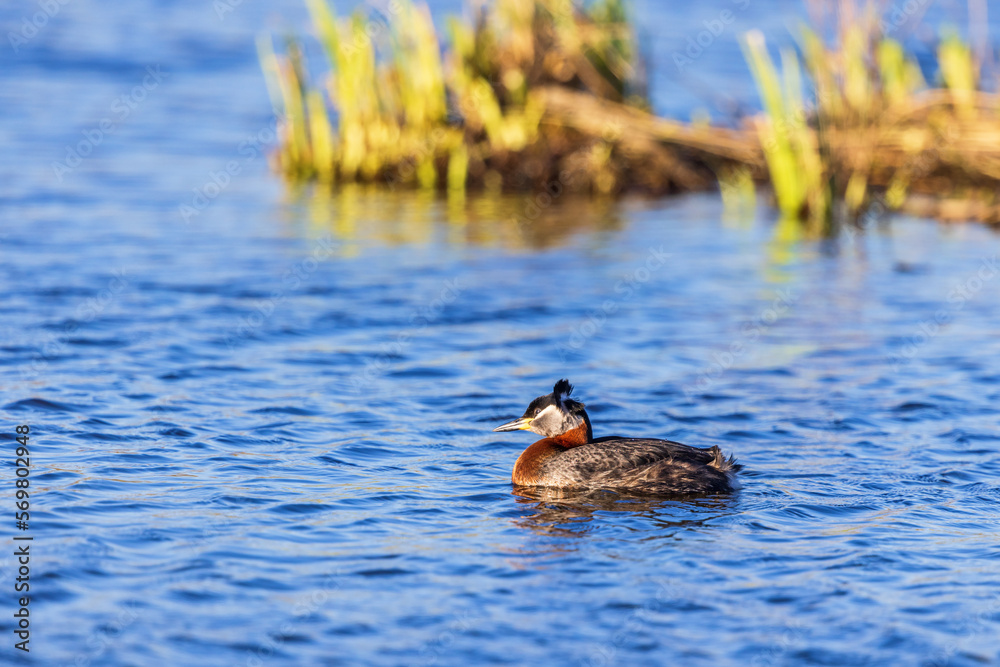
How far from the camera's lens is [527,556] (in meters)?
6.96

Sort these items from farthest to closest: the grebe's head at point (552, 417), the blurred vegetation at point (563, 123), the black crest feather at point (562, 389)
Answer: the blurred vegetation at point (563, 123) → the grebe's head at point (552, 417) → the black crest feather at point (562, 389)

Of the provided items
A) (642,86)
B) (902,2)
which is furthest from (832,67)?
(902,2)

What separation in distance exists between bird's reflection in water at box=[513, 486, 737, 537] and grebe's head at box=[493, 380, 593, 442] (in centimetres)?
54

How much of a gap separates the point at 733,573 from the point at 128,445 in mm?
4309

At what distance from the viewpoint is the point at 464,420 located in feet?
31.9

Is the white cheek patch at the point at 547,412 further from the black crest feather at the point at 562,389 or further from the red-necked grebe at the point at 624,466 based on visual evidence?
the black crest feather at the point at 562,389

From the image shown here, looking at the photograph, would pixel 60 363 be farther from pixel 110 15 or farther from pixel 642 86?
pixel 110 15

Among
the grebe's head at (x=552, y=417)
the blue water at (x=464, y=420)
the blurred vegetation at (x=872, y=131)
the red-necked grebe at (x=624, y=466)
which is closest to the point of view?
the blue water at (x=464, y=420)

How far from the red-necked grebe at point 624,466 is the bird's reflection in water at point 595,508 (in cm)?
7

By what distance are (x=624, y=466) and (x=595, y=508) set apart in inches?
15.2

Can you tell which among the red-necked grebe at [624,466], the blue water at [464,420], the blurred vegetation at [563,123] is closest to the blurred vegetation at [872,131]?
the blurred vegetation at [563,123]

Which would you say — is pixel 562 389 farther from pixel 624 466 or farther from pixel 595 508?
pixel 595 508

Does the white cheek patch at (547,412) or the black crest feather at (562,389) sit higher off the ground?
the black crest feather at (562,389)

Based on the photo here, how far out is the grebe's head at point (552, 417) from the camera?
28.0 ft
